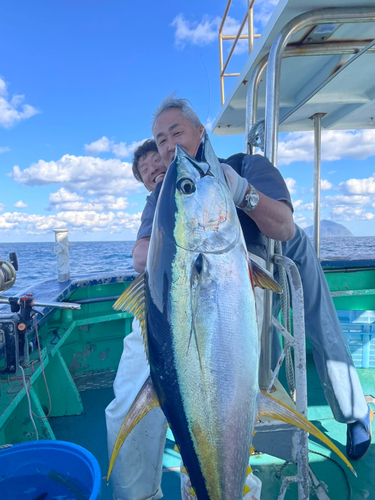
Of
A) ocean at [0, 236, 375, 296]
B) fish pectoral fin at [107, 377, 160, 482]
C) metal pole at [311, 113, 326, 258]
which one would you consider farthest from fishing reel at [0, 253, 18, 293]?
metal pole at [311, 113, 326, 258]

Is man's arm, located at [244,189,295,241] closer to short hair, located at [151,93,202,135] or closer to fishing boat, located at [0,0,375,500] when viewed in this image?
fishing boat, located at [0,0,375,500]

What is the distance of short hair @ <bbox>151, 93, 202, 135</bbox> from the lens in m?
1.96

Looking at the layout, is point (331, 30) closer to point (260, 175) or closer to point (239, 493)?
point (260, 175)

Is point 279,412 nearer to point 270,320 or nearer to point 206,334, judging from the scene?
point 206,334

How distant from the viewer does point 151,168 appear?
272 cm

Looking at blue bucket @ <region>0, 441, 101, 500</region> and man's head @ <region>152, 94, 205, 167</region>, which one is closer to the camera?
blue bucket @ <region>0, 441, 101, 500</region>

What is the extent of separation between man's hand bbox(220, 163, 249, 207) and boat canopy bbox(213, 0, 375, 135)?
3.55 feet

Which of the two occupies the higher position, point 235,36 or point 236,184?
point 235,36

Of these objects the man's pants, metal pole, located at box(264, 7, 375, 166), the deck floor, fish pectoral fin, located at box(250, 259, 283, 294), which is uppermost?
metal pole, located at box(264, 7, 375, 166)

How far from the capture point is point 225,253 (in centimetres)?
110

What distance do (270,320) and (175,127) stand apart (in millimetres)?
1271

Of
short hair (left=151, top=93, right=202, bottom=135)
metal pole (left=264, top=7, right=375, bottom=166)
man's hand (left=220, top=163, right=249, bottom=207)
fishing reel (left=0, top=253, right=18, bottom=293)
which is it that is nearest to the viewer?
man's hand (left=220, top=163, right=249, bottom=207)

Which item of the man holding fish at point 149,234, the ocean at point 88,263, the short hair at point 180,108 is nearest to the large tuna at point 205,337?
the man holding fish at point 149,234

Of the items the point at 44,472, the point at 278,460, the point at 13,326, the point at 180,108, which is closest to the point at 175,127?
the point at 180,108
